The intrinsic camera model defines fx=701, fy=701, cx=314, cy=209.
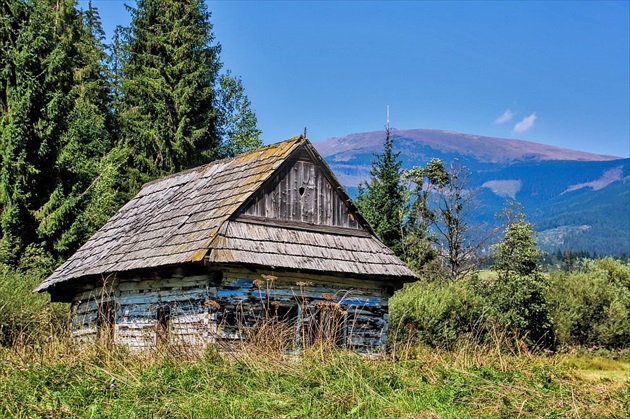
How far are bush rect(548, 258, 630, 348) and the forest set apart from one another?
7 centimetres

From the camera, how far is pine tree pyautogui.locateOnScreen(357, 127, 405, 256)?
32.0 m

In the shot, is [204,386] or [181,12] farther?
[181,12]

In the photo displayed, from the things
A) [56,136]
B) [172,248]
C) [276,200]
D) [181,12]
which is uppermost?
[181,12]

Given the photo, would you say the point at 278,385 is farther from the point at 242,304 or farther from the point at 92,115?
the point at 92,115

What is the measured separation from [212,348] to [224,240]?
4116 mm

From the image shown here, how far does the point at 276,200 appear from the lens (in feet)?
43.1

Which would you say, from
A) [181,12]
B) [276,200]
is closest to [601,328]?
[276,200]

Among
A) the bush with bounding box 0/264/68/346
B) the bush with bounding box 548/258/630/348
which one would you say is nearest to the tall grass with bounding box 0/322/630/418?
the bush with bounding box 0/264/68/346

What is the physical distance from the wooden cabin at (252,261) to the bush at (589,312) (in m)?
13.1

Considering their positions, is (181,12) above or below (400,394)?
above

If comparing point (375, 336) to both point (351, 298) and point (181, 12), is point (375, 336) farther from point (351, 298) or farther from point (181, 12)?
point (181, 12)

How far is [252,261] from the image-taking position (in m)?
11.5

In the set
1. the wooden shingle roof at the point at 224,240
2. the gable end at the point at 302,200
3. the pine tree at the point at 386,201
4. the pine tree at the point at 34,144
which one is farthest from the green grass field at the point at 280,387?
the pine tree at the point at 386,201

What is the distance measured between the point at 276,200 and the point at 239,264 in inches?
84.7
